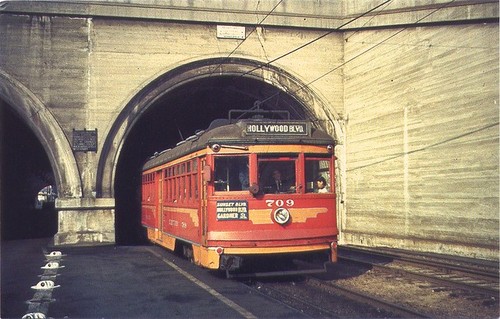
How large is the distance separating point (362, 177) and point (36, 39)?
11617mm

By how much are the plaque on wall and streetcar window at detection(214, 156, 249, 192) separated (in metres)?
9.54

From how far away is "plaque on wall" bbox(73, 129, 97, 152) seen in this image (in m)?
18.3

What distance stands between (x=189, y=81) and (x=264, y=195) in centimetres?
1029

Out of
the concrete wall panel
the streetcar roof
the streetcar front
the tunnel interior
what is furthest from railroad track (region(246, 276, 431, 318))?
the tunnel interior

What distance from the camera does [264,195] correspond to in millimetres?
9914

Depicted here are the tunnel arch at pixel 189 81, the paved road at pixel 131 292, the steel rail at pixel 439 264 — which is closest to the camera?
the paved road at pixel 131 292

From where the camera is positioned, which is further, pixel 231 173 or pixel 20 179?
pixel 20 179

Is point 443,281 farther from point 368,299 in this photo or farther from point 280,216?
point 280,216

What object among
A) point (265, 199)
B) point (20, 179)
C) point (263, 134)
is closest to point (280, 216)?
point (265, 199)

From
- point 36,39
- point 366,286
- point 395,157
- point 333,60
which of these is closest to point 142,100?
point 36,39

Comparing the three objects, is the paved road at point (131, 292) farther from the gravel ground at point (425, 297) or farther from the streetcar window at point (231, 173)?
the gravel ground at point (425, 297)

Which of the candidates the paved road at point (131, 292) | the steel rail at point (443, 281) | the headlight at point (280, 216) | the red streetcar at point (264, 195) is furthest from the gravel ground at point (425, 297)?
the paved road at point (131, 292)

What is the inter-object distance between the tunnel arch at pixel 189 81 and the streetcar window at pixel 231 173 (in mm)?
9539

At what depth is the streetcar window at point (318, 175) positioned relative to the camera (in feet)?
33.8
